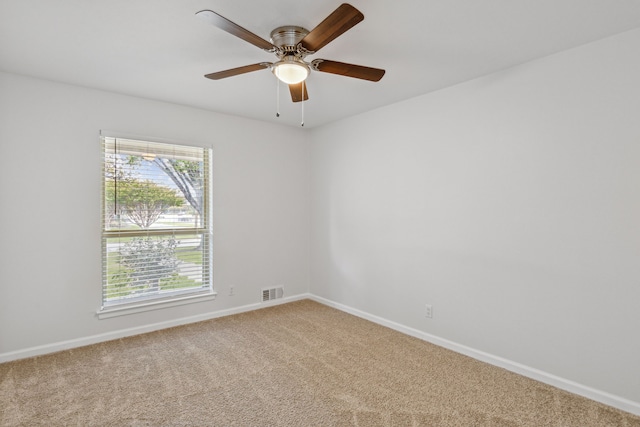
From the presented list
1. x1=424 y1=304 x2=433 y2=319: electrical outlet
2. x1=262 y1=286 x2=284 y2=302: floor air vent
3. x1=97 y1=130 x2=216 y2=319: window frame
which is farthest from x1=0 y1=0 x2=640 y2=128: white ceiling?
x1=262 y1=286 x2=284 y2=302: floor air vent

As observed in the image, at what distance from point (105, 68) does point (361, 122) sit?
8.66 ft

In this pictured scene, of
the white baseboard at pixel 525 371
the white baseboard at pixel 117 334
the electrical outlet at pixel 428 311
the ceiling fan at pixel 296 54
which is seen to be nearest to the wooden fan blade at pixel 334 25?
the ceiling fan at pixel 296 54

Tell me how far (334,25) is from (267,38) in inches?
29.3

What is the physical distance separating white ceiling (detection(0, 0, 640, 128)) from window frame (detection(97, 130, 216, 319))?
2.10ft

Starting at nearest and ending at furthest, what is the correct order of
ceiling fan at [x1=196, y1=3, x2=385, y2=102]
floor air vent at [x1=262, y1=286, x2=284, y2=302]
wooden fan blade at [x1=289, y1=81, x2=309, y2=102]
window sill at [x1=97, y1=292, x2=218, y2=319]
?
ceiling fan at [x1=196, y1=3, x2=385, y2=102] < wooden fan blade at [x1=289, y1=81, x2=309, y2=102] < window sill at [x1=97, y1=292, x2=218, y2=319] < floor air vent at [x1=262, y1=286, x2=284, y2=302]

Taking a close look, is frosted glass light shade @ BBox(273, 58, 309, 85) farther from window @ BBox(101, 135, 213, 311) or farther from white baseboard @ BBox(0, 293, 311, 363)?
white baseboard @ BBox(0, 293, 311, 363)

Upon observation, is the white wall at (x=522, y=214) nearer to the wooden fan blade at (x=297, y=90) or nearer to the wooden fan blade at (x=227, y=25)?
the wooden fan blade at (x=297, y=90)

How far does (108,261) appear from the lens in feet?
10.9

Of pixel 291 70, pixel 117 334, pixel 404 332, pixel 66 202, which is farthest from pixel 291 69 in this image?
pixel 117 334

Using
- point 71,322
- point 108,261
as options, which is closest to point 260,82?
point 108,261

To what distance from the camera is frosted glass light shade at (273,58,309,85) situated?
7.13 ft

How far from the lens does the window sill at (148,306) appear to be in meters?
3.29

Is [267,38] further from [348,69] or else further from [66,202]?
[66,202]

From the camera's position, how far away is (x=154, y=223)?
11.8 feet
